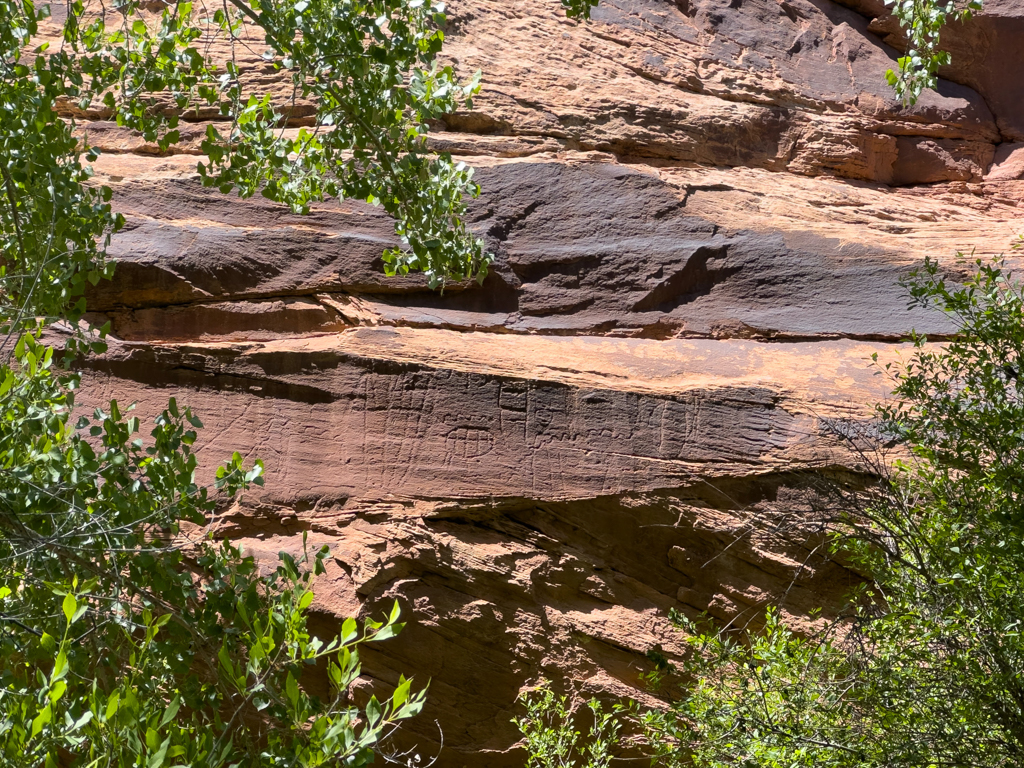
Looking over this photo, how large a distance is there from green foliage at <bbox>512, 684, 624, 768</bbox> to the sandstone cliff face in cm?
18

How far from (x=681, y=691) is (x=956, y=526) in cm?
259

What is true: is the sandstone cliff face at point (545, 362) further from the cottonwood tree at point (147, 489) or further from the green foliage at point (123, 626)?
the green foliage at point (123, 626)

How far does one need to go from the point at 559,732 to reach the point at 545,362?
2456mm

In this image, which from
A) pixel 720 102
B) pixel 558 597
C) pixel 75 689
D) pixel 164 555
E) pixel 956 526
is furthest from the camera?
pixel 720 102

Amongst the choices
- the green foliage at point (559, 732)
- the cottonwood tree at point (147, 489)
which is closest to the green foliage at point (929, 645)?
the green foliage at point (559, 732)

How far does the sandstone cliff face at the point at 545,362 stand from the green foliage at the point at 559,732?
0.18m

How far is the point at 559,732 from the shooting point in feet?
16.8

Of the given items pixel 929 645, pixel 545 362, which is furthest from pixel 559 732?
pixel 545 362

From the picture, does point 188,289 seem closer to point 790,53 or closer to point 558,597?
point 558,597

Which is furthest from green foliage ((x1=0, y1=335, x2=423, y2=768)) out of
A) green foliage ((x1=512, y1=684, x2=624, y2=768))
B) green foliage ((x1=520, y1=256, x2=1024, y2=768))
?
green foliage ((x1=512, y1=684, x2=624, y2=768))

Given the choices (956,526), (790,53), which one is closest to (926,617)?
(956,526)

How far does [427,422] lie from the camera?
5.64m

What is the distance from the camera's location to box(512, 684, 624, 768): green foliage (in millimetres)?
4980

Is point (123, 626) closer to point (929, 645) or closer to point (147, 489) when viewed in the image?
point (147, 489)
